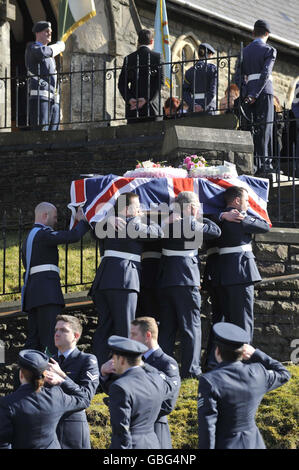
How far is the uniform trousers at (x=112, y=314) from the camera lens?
10305mm

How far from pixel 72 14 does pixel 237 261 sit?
360 inches

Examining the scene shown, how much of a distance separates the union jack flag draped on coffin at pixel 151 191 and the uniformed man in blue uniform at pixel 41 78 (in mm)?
4424

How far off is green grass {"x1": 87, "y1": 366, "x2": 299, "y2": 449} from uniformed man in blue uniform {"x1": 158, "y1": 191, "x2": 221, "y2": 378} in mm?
605

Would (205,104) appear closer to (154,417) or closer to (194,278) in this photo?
(194,278)

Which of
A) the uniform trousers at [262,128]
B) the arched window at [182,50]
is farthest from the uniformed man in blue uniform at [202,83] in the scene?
the arched window at [182,50]

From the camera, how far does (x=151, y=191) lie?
1095cm

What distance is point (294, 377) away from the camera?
1042 cm

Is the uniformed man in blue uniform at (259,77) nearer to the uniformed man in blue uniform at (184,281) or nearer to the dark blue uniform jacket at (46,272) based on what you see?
the uniformed man in blue uniform at (184,281)

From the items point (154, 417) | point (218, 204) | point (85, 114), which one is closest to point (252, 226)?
point (218, 204)

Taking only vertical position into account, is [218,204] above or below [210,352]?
above

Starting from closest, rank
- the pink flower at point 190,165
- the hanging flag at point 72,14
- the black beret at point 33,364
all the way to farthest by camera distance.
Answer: the black beret at point 33,364, the pink flower at point 190,165, the hanging flag at point 72,14

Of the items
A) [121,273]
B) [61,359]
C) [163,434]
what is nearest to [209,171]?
[121,273]

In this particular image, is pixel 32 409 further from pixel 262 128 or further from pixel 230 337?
pixel 262 128
